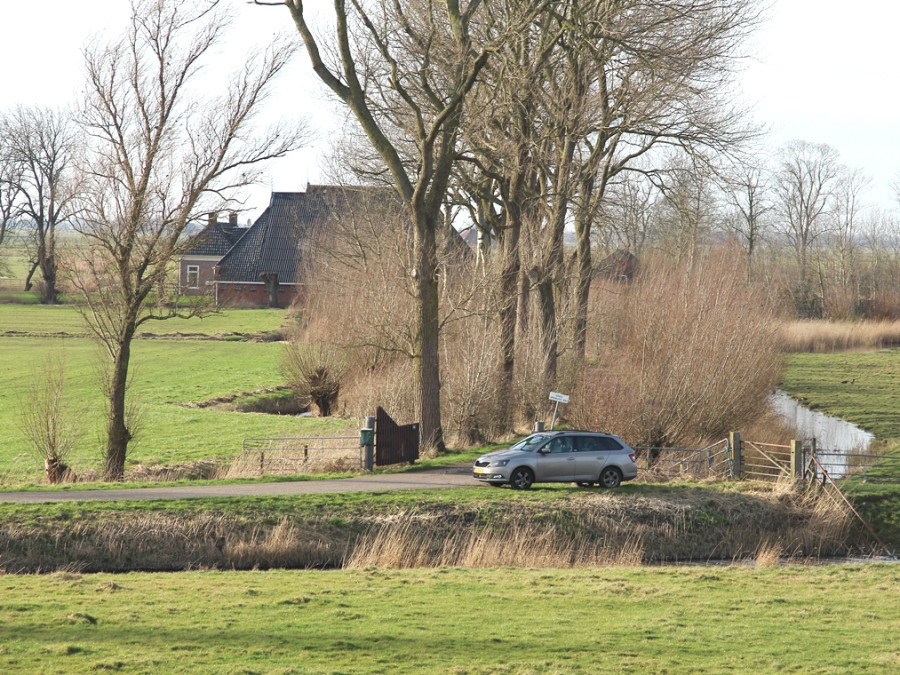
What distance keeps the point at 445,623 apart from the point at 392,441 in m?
12.1

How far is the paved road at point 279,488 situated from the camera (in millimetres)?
18859

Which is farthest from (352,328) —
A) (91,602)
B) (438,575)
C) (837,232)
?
(837,232)

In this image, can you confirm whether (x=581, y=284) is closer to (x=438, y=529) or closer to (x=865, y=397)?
(x=438, y=529)

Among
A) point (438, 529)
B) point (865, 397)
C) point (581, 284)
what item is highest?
point (581, 284)

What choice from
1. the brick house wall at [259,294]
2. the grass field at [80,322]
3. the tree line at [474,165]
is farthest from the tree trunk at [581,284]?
the brick house wall at [259,294]

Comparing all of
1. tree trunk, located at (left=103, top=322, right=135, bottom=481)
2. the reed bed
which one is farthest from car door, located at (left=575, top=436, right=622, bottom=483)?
the reed bed

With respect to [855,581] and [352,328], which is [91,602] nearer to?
[855,581]

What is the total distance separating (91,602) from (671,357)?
18740 millimetres

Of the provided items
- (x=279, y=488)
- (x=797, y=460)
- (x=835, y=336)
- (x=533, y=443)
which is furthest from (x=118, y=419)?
(x=835, y=336)

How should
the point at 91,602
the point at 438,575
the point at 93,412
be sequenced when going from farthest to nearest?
the point at 93,412 < the point at 438,575 < the point at 91,602

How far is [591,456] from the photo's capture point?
21.3 meters

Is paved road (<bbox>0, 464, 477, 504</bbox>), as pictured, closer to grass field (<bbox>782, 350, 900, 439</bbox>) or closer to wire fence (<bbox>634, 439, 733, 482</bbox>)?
wire fence (<bbox>634, 439, 733, 482</bbox>)

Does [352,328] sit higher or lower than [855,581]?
higher

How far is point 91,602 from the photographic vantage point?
41.3 feet
